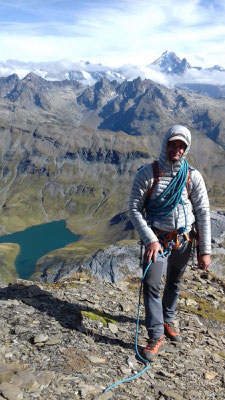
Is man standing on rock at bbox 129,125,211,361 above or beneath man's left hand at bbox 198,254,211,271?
above

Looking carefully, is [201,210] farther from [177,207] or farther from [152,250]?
[152,250]

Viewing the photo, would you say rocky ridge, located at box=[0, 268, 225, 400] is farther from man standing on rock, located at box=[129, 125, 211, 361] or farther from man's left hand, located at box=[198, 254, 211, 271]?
man's left hand, located at box=[198, 254, 211, 271]

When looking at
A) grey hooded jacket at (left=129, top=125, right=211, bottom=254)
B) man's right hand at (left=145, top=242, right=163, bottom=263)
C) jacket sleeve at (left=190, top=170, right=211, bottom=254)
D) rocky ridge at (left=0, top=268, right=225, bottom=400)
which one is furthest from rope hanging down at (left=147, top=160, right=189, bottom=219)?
rocky ridge at (left=0, top=268, right=225, bottom=400)

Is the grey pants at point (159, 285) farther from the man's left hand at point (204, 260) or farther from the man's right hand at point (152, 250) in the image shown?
the man's left hand at point (204, 260)

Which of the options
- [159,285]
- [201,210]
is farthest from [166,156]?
[159,285]

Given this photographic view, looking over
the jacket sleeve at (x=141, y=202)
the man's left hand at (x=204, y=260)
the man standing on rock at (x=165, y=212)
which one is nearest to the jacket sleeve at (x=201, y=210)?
the man standing on rock at (x=165, y=212)

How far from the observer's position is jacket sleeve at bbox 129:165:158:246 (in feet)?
31.1

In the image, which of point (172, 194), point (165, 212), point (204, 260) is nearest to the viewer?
point (172, 194)

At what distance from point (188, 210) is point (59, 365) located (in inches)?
212

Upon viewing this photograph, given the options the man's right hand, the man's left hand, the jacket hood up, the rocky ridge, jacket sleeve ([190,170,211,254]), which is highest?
the jacket hood up

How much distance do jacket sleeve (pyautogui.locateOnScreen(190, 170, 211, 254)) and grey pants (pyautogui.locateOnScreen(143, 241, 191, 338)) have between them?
55cm

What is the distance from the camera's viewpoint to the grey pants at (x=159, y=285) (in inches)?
388

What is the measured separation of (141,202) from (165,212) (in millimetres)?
720

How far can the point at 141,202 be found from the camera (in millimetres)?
9727
